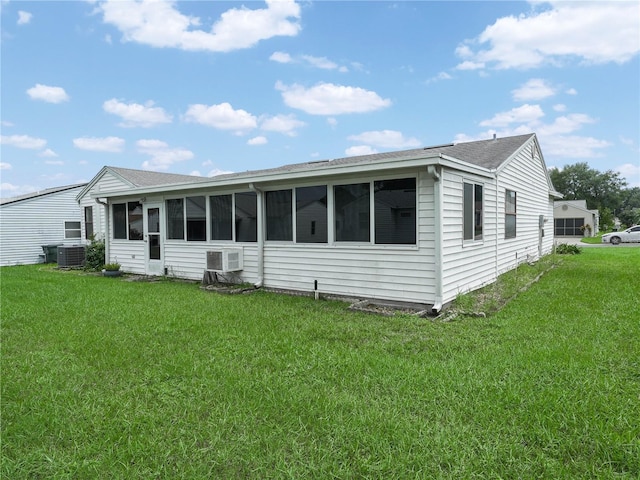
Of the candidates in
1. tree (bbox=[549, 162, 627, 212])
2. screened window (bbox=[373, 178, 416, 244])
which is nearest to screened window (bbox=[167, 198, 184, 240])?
screened window (bbox=[373, 178, 416, 244])

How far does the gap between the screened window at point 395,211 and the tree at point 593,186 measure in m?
60.8

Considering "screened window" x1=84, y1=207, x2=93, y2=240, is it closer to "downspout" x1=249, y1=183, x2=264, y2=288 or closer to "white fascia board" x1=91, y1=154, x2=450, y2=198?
"white fascia board" x1=91, y1=154, x2=450, y2=198

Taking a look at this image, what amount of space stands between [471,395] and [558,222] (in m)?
39.5

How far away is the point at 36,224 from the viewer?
1593cm

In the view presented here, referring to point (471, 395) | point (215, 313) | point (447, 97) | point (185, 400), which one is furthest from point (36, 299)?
point (447, 97)

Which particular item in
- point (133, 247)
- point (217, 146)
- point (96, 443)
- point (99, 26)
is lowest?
point (96, 443)

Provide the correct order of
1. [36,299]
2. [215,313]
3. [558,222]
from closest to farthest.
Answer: [215,313]
[36,299]
[558,222]

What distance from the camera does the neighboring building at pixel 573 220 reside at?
3456 cm

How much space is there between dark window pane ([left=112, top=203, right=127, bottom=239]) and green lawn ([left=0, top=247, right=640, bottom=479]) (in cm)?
624

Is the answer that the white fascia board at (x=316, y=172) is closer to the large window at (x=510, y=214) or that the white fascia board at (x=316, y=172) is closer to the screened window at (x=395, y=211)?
the screened window at (x=395, y=211)

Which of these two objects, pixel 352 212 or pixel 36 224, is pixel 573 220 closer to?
pixel 352 212

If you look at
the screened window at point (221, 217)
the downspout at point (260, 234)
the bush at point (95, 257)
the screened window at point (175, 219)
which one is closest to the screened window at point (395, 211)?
the downspout at point (260, 234)

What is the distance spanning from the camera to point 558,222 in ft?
119

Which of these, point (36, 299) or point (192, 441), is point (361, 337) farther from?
point (36, 299)
